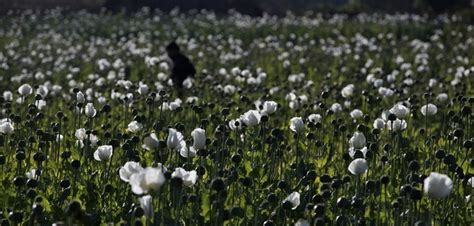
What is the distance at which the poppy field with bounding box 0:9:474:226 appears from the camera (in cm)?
438

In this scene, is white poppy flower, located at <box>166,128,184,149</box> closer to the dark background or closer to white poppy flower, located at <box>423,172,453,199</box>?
white poppy flower, located at <box>423,172,453,199</box>

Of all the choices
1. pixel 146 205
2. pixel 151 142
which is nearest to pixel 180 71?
pixel 151 142

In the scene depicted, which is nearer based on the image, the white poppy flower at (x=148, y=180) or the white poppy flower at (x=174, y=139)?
the white poppy flower at (x=148, y=180)

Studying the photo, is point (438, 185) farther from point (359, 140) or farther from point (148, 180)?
point (359, 140)

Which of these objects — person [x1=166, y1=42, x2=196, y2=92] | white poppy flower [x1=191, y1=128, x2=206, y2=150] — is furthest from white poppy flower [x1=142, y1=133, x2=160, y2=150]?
person [x1=166, y1=42, x2=196, y2=92]

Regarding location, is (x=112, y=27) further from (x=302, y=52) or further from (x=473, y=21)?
(x=473, y=21)

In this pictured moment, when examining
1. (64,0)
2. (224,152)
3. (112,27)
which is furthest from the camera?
(64,0)

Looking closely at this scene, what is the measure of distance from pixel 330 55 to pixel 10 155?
1084 cm

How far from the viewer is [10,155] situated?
616 cm

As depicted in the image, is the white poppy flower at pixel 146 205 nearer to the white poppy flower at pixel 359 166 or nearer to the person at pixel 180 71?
the white poppy flower at pixel 359 166

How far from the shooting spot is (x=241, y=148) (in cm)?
645

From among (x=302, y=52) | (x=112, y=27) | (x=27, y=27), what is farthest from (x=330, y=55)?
(x=27, y=27)

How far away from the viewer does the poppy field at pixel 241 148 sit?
14.4 ft

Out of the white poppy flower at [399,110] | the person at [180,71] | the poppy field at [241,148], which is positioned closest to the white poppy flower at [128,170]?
A: the poppy field at [241,148]
